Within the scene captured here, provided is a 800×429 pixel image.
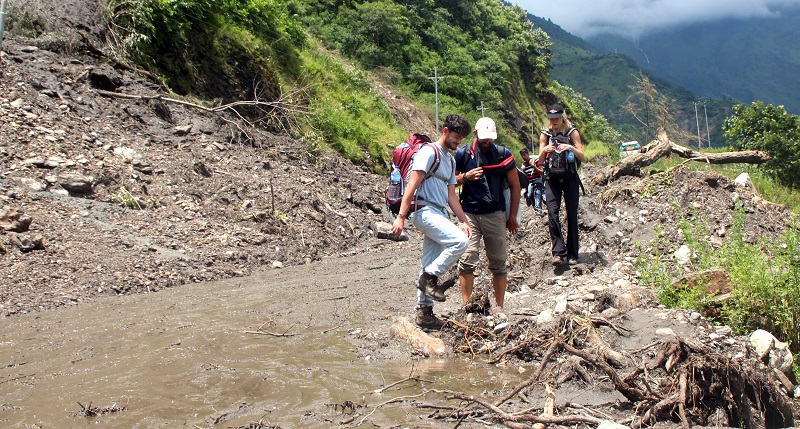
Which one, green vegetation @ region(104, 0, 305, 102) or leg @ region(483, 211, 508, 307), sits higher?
green vegetation @ region(104, 0, 305, 102)

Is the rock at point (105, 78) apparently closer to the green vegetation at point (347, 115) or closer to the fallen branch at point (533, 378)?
the green vegetation at point (347, 115)

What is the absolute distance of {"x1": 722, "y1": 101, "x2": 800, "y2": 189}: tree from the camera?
13062 mm

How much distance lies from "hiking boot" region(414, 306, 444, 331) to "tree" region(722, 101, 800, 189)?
411 inches

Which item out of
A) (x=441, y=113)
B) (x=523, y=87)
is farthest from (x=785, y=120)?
(x=523, y=87)

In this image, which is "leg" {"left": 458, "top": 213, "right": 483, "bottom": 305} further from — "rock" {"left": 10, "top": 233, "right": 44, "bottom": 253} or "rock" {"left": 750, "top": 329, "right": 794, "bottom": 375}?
"rock" {"left": 10, "top": 233, "right": 44, "bottom": 253}

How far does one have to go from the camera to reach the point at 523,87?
5322cm

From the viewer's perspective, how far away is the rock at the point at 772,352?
3.95m

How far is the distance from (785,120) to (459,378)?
14247 mm

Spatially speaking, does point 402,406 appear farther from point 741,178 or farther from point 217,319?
point 741,178

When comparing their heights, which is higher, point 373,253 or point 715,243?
point 715,243

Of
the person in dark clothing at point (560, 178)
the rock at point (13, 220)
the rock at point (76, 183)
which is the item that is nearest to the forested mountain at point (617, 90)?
the rock at point (76, 183)

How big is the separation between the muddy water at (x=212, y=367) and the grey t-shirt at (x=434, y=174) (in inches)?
47.6

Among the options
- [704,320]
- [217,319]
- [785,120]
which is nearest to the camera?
[704,320]

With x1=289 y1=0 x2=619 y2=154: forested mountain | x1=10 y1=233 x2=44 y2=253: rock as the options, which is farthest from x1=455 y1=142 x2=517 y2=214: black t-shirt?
x1=289 y1=0 x2=619 y2=154: forested mountain
